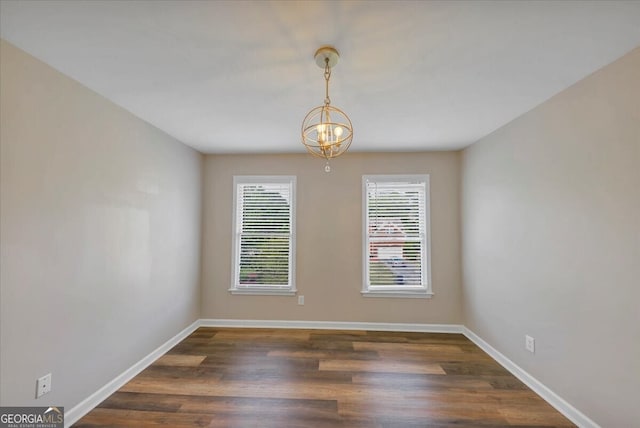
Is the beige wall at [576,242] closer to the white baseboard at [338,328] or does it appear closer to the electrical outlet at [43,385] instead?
the white baseboard at [338,328]

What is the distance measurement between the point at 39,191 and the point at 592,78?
390 centimetres

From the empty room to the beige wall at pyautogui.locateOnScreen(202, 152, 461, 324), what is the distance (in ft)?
0.13

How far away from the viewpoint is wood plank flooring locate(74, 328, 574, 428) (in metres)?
2.21

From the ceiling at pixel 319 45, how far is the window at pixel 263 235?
1561mm

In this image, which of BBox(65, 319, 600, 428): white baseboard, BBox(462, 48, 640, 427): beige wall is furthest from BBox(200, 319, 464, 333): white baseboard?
BBox(462, 48, 640, 427): beige wall

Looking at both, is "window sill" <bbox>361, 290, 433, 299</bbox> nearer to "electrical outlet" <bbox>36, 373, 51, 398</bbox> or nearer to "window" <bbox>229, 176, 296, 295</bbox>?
"window" <bbox>229, 176, 296, 295</bbox>

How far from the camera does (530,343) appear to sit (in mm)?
2695

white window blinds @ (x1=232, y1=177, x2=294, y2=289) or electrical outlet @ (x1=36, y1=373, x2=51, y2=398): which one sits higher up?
white window blinds @ (x1=232, y1=177, x2=294, y2=289)

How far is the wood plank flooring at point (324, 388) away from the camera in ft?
7.25

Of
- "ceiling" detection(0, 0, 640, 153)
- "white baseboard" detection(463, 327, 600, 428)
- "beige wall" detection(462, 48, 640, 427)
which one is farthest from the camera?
"white baseboard" detection(463, 327, 600, 428)

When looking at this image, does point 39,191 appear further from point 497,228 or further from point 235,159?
point 497,228

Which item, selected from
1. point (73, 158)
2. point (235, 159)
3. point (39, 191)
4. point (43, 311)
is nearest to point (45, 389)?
point (43, 311)

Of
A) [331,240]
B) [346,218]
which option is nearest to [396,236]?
[346,218]

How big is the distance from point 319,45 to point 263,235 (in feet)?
9.74
